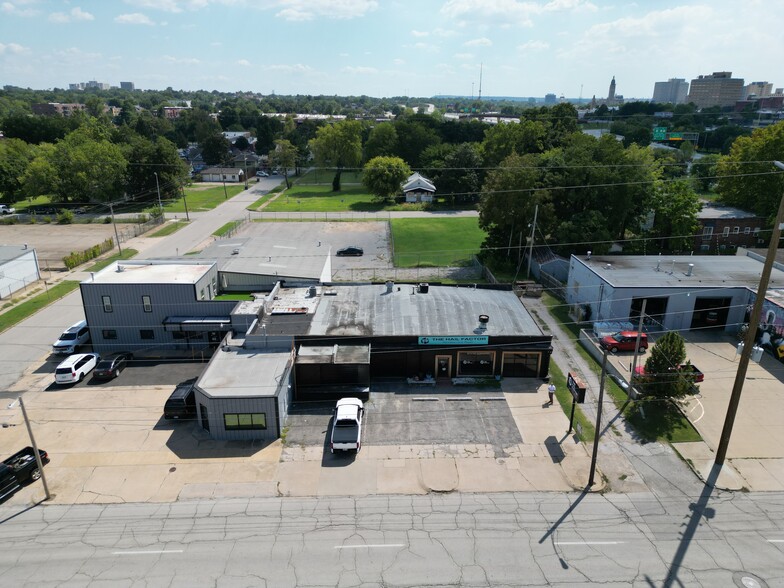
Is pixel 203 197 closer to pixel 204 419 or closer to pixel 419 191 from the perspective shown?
pixel 419 191

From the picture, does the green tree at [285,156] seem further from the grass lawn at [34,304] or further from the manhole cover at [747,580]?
the manhole cover at [747,580]

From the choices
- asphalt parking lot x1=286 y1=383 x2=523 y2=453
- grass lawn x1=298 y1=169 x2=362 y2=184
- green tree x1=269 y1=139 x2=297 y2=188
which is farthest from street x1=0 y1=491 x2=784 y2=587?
grass lawn x1=298 y1=169 x2=362 y2=184

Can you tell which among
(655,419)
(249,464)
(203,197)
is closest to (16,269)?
(249,464)

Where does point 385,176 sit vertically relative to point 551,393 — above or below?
above

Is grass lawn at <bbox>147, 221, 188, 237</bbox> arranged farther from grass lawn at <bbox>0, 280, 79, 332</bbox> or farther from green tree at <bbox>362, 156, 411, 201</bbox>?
green tree at <bbox>362, 156, 411, 201</bbox>

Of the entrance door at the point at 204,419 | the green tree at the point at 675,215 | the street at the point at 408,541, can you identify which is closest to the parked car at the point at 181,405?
the entrance door at the point at 204,419

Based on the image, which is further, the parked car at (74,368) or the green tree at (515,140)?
the green tree at (515,140)
